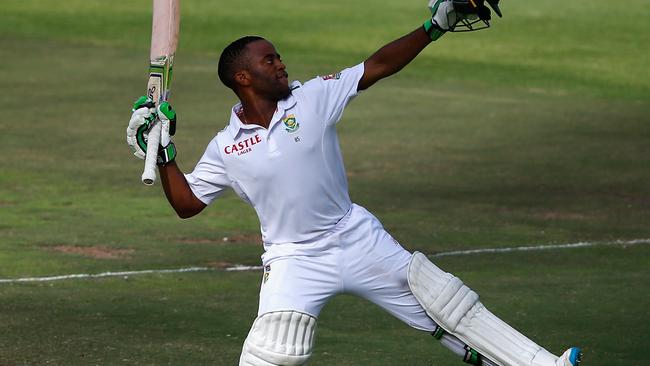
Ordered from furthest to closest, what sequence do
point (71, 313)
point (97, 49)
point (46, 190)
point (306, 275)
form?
point (97, 49), point (46, 190), point (71, 313), point (306, 275)

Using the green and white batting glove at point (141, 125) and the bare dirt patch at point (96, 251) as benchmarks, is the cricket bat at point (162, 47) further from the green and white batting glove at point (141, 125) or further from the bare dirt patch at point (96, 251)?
the bare dirt patch at point (96, 251)

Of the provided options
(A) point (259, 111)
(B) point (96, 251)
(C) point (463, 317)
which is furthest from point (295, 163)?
(B) point (96, 251)

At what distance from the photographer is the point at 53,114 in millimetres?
18906

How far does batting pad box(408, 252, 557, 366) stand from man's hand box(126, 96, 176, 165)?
1267mm

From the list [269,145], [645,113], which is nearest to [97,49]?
[645,113]

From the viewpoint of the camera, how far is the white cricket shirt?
Answer: 6645 mm

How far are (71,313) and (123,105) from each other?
1035 centimetres

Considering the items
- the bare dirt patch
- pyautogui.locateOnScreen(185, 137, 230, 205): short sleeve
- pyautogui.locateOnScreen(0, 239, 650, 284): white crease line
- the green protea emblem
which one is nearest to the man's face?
the green protea emblem

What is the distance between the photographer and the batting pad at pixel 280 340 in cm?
643

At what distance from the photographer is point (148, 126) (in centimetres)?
675

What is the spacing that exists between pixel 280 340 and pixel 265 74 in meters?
1.24

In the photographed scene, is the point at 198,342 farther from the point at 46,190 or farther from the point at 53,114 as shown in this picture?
the point at 53,114

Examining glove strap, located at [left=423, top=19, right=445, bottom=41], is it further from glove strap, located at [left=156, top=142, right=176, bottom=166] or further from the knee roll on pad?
glove strap, located at [left=156, top=142, right=176, bottom=166]

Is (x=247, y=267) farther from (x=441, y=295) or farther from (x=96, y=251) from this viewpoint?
(x=441, y=295)
